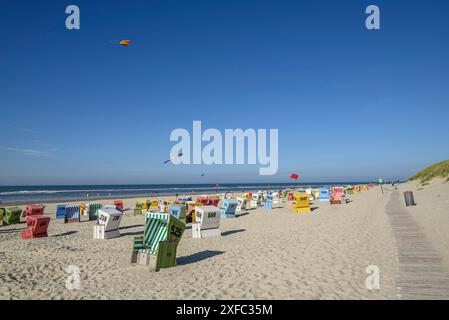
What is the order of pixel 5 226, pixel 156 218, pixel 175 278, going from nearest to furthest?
1. pixel 175 278
2. pixel 156 218
3. pixel 5 226

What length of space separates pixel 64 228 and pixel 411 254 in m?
17.4

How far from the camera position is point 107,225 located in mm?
14680

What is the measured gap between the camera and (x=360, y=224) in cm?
1614

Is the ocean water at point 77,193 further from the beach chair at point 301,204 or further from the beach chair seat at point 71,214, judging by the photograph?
the beach chair at point 301,204

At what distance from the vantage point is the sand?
6809 millimetres

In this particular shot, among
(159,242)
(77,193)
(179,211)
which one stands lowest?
(77,193)

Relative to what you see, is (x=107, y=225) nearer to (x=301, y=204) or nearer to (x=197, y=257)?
(x=197, y=257)

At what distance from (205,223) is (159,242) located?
5880 millimetres

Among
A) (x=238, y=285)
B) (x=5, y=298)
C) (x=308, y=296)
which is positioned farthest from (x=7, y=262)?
(x=308, y=296)

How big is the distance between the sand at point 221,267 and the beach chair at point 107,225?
0.62 meters

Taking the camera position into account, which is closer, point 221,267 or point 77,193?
point 221,267

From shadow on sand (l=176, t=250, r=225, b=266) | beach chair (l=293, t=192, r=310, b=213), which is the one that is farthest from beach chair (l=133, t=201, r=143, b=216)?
shadow on sand (l=176, t=250, r=225, b=266)

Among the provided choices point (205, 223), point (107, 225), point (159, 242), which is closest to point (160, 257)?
point (159, 242)
